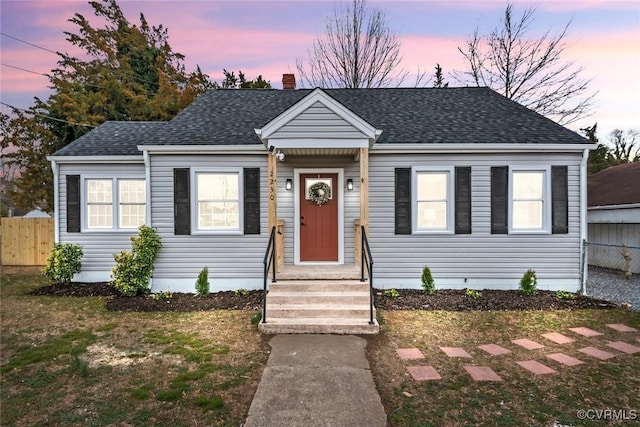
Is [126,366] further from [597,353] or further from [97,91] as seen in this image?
[97,91]

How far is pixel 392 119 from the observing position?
8.29 metres

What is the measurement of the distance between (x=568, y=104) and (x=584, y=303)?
38.8 ft

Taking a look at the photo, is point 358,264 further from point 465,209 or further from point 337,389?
point 337,389

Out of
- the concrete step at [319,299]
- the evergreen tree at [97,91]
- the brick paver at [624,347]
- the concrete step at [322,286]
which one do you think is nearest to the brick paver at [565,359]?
the brick paver at [624,347]

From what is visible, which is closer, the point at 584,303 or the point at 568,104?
the point at 584,303

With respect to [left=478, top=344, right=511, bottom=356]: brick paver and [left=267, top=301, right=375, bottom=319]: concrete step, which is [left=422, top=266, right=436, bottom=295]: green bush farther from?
[left=478, top=344, right=511, bottom=356]: brick paver

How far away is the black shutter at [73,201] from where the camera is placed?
26.0 ft

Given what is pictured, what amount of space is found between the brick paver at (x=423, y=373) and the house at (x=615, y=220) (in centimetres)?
872

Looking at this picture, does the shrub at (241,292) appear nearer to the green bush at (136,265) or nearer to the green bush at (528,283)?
the green bush at (136,265)

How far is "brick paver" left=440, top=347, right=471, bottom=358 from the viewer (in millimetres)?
4254

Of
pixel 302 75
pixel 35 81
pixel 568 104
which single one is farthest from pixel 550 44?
pixel 35 81

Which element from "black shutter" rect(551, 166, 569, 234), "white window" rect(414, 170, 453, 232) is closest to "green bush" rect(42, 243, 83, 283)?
"white window" rect(414, 170, 453, 232)

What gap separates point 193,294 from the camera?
7254 millimetres

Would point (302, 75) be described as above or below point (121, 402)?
above
